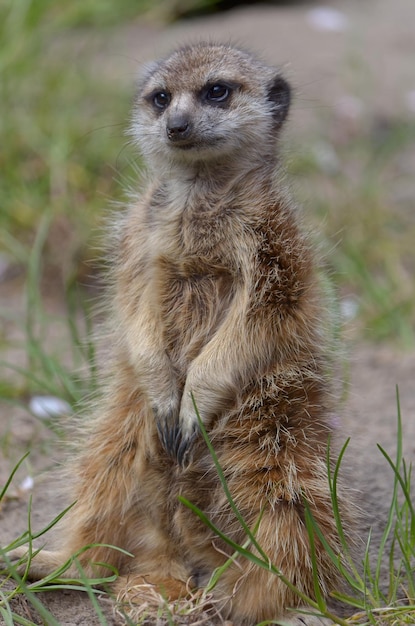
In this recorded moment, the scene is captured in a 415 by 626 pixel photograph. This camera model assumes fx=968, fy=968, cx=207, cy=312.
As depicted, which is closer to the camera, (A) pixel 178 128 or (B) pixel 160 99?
(A) pixel 178 128

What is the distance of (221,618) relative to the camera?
2795 millimetres

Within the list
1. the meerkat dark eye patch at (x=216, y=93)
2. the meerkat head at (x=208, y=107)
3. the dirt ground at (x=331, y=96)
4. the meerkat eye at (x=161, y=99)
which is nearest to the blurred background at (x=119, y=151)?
the dirt ground at (x=331, y=96)

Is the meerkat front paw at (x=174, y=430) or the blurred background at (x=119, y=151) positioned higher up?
the blurred background at (x=119, y=151)

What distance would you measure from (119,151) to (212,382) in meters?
3.02

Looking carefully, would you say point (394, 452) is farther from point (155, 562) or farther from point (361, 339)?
point (361, 339)

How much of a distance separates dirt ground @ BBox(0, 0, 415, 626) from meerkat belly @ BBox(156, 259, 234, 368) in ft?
1.73

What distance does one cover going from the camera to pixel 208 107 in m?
3.16

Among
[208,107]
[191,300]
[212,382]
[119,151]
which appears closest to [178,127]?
[208,107]

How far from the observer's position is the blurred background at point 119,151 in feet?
16.9

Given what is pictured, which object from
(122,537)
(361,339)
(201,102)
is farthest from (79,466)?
(361,339)

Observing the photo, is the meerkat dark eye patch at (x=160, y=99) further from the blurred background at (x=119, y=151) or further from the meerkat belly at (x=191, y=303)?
the meerkat belly at (x=191, y=303)

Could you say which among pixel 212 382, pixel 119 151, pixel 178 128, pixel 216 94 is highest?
pixel 216 94

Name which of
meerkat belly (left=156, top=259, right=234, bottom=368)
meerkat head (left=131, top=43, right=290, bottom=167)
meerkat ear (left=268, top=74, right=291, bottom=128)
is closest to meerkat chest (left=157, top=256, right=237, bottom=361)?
meerkat belly (left=156, top=259, right=234, bottom=368)

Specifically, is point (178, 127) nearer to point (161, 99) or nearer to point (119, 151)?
point (161, 99)
